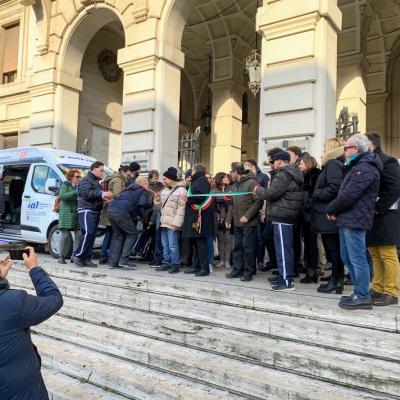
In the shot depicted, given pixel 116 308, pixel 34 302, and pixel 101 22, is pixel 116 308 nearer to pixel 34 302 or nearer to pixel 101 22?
A: pixel 34 302

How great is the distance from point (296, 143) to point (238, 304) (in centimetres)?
479

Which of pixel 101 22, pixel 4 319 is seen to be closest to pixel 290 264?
pixel 4 319

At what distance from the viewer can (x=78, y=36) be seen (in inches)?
551

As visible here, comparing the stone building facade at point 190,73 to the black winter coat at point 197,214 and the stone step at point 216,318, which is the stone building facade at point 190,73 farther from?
the stone step at point 216,318

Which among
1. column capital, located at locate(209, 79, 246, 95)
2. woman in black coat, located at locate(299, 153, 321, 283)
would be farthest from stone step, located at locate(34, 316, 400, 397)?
column capital, located at locate(209, 79, 246, 95)

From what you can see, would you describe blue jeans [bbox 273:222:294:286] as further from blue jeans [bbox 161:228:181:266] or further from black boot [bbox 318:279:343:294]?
blue jeans [bbox 161:228:181:266]

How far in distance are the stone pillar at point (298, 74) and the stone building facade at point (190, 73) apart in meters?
0.02

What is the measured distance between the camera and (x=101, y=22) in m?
13.9

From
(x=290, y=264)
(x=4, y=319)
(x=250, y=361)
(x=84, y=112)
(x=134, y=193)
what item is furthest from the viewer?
(x=84, y=112)

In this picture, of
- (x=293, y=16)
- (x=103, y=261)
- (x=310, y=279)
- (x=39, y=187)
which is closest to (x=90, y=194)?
(x=103, y=261)

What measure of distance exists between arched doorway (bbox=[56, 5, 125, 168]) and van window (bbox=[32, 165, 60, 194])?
16.9 ft

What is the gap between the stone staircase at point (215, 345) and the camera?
3508mm

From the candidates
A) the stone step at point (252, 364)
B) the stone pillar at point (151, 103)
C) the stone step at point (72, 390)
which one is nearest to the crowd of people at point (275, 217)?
the stone step at point (252, 364)

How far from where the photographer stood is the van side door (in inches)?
337
